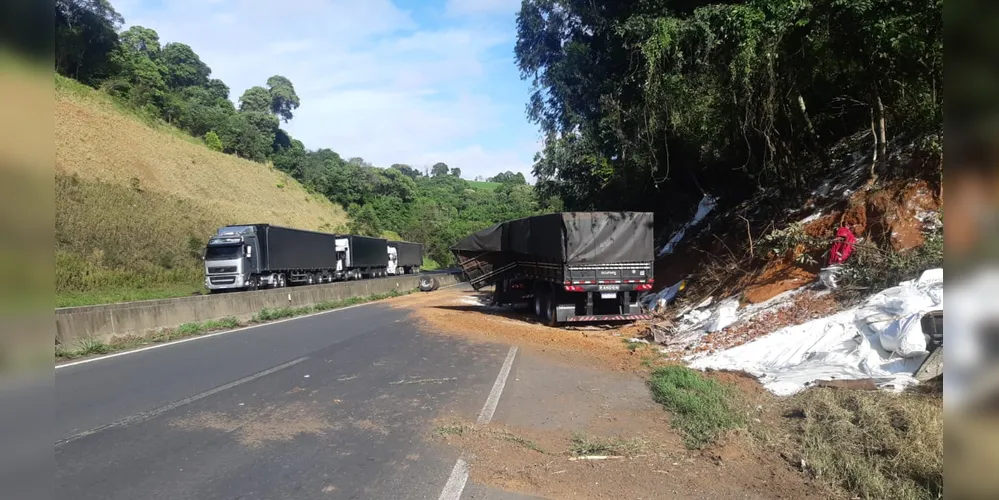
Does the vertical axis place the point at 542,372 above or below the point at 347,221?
below

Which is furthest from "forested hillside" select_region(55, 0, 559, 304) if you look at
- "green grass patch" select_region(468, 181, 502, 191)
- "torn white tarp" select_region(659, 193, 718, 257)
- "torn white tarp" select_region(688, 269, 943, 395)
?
"green grass patch" select_region(468, 181, 502, 191)

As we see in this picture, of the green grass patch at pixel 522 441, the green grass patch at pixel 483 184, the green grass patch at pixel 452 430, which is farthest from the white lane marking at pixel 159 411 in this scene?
the green grass patch at pixel 483 184

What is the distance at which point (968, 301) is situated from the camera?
141 cm

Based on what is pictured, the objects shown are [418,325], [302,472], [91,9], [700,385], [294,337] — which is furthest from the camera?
[91,9]

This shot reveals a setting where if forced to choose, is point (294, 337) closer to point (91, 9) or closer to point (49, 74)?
point (49, 74)

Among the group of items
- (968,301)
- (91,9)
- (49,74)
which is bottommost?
(968,301)

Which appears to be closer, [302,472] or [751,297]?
[302,472]

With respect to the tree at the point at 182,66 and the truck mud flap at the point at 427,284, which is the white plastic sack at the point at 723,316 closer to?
the truck mud flap at the point at 427,284

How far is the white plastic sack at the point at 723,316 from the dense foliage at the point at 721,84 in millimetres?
4230

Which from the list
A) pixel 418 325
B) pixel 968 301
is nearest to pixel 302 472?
pixel 968 301

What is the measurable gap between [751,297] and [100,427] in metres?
12.2

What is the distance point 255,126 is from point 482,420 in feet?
281

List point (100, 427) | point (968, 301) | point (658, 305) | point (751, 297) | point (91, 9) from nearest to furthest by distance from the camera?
1. point (968, 301)
2. point (100, 427)
3. point (751, 297)
4. point (658, 305)
5. point (91, 9)

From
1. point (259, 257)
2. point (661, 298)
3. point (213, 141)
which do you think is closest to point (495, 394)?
point (661, 298)
